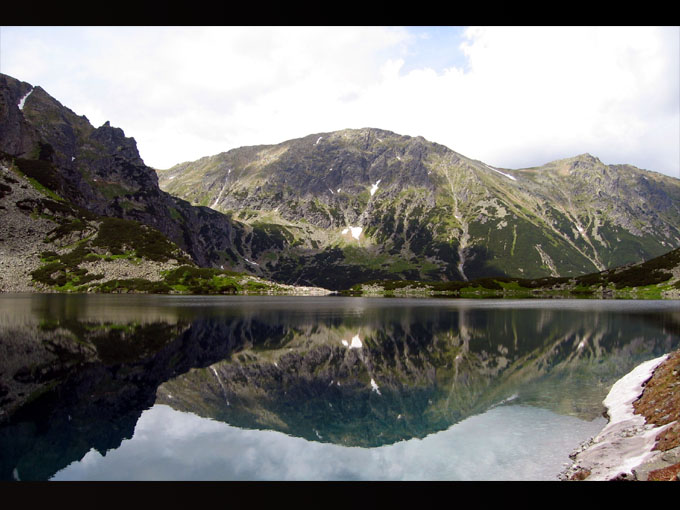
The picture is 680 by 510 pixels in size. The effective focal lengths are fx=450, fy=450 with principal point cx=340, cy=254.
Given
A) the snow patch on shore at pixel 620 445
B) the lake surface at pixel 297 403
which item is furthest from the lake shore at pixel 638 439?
the lake surface at pixel 297 403

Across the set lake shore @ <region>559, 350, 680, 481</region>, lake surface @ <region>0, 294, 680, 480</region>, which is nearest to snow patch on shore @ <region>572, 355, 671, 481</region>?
lake shore @ <region>559, 350, 680, 481</region>

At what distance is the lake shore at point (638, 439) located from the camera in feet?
64.4

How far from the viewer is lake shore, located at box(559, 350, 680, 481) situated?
1962 centimetres

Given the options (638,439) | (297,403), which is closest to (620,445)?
(638,439)

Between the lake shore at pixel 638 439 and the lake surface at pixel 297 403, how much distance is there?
133 cm

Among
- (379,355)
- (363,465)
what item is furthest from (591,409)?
(379,355)

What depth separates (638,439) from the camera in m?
24.1

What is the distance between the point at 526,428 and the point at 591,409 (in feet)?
26.2

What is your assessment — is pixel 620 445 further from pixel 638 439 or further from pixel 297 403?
pixel 297 403

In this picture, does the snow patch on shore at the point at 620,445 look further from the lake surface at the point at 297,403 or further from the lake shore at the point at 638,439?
the lake surface at the point at 297,403

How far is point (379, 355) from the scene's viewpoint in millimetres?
52906

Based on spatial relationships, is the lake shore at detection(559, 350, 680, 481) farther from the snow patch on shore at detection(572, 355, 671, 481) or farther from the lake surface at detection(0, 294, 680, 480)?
the lake surface at detection(0, 294, 680, 480)

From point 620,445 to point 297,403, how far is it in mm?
20743
